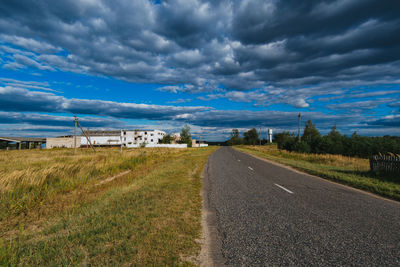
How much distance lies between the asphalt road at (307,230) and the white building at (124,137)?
3452 inches

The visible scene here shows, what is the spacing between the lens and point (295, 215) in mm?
5266

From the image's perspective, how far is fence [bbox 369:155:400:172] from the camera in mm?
11555

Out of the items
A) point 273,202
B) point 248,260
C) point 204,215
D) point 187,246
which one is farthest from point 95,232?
point 273,202

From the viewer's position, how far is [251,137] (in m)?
148

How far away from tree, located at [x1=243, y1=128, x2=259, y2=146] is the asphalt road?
5318 inches

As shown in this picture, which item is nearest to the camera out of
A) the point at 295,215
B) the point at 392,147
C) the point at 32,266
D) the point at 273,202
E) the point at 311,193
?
the point at 32,266

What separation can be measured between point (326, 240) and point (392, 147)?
34.6m

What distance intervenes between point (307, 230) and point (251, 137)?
147571 millimetres

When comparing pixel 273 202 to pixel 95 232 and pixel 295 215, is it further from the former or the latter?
pixel 95 232

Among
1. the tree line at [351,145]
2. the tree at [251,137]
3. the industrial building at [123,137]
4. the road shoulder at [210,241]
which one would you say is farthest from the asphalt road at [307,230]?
the tree at [251,137]

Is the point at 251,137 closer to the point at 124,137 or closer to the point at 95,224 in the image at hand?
the point at 124,137

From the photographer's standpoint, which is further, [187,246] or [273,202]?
[273,202]

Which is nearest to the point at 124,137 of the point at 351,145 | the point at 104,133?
the point at 104,133

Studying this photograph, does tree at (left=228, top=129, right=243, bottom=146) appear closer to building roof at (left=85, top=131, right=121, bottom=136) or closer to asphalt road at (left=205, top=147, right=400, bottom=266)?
building roof at (left=85, top=131, right=121, bottom=136)
